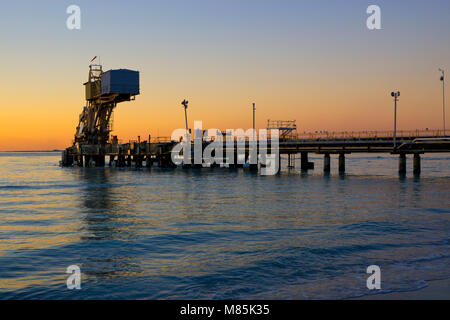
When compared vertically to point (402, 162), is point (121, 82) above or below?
above

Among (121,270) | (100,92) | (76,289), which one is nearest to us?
(76,289)

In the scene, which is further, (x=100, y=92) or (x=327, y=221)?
(x=100, y=92)

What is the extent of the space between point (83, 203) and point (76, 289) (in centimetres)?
2173

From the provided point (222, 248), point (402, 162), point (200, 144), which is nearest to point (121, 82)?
point (200, 144)

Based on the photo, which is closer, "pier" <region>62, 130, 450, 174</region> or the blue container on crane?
"pier" <region>62, 130, 450, 174</region>

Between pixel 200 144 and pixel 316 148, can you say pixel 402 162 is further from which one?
pixel 200 144

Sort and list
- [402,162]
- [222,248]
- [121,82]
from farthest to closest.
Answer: [121,82] < [402,162] < [222,248]

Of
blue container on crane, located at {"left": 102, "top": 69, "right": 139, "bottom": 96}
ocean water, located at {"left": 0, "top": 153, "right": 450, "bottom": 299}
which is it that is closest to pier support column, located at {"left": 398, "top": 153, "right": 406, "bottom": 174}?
ocean water, located at {"left": 0, "top": 153, "right": 450, "bottom": 299}

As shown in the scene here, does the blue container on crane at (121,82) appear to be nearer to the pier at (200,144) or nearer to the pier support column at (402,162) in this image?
the pier at (200,144)

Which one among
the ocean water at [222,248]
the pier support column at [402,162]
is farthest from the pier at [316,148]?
the ocean water at [222,248]

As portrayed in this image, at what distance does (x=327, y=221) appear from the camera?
2305cm

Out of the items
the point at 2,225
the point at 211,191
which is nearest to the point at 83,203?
the point at 2,225

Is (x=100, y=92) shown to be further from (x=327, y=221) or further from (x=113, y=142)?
(x=327, y=221)

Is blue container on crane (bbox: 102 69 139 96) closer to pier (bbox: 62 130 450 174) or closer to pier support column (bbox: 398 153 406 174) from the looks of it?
pier (bbox: 62 130 450 174)
